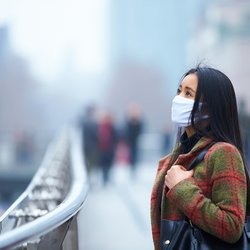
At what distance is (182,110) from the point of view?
3.51 metres

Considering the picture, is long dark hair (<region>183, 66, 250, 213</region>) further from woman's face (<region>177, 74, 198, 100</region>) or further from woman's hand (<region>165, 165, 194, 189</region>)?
woman's hand (<region>165, 165, 194, 189</region>)

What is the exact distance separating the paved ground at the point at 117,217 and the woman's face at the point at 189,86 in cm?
168

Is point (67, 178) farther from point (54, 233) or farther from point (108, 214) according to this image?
point (54, 233)

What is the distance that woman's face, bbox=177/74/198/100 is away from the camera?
3523mm

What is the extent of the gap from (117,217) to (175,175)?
804 cm

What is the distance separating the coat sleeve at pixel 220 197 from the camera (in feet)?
10.5

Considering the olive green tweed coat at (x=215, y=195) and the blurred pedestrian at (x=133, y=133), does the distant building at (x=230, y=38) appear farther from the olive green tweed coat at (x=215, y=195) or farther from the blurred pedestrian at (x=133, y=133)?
the olive green tweed coat at (x=215, y=195)

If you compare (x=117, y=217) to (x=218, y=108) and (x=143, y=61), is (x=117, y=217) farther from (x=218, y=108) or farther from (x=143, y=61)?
(x=143, y=61)

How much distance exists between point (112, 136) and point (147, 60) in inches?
2658

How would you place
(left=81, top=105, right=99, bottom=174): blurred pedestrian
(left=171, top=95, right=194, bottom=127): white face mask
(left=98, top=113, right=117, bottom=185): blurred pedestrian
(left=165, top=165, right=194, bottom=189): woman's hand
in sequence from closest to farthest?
(left=165, top=165, right=194, bottom=189): woman's hand → (left=171, top=95, right=194, bottom=127): white face mask → (left=98, top=113, right=117, bottom=185): blurred pedestrian → (left=81, top=105, right=99, bottom=174): blurred pedestrian

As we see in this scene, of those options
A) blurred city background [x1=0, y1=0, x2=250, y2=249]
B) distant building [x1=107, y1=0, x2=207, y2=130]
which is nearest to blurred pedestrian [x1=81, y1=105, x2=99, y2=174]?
blurred city background [x1=0, y1=0, x2=250, y2=249]

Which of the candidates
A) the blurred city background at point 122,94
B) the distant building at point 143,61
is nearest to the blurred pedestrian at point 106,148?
the blurred city background at point 122,94

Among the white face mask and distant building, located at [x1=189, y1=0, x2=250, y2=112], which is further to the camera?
distant building, located at [x1=189, y1=0, x2=250, y2=112]

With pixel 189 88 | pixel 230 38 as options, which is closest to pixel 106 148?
pixel 230 38
